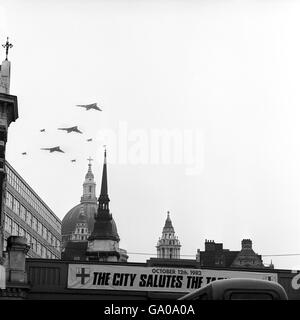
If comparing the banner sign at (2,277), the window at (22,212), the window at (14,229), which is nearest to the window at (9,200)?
the window at (14,229)

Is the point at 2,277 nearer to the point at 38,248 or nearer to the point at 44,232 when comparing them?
the point at 38,248

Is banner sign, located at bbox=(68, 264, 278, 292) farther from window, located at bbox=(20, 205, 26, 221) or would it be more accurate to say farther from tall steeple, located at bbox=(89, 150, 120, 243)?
tall steeple, located at bbox=(89, 150, 120, 243)

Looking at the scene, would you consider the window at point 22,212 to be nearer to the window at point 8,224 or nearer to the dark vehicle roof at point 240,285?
the window at point 8,224

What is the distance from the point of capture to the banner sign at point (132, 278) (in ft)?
119

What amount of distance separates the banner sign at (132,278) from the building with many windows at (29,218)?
38.1 meters

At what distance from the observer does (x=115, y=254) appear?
13475 cm

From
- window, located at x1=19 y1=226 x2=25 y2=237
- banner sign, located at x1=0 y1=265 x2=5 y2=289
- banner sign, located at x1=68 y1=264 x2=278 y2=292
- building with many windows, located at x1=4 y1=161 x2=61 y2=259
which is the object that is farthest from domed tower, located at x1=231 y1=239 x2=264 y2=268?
banner sign, located at x1=0 y1=265 x2=5 y2=289

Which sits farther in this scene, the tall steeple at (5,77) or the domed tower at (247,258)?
the domed tower at (247,258)

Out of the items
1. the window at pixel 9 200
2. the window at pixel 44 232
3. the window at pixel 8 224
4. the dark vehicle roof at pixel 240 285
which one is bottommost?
the dark vehicle roof at pixel 240 285

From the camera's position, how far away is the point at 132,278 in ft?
120

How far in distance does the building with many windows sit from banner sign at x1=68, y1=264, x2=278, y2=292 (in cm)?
3812
